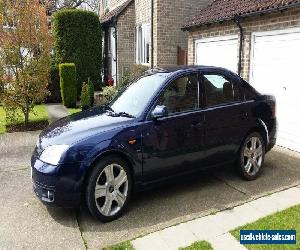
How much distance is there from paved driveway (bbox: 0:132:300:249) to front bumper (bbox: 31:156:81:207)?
1.30 feet

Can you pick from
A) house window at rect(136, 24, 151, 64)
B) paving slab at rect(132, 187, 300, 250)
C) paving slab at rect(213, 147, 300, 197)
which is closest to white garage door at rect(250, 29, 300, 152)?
paving slab at rect(213, 147, 300, 197)

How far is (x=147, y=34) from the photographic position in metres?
15.6

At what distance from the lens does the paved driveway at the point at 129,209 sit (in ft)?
14.1

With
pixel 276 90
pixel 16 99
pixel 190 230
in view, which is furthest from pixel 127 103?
pixel 16 99

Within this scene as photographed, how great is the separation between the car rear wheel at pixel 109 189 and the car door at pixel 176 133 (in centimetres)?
34

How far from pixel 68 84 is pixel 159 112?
10314mm

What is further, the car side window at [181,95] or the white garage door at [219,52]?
the white garage door at [219,52]

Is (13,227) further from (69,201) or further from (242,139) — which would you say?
(242,139)

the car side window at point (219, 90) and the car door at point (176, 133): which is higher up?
the car side window at point (219, 90)

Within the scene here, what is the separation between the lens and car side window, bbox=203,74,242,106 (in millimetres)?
5535

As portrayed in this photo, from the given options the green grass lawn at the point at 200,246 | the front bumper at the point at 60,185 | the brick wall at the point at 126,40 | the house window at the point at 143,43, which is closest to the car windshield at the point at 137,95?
the front bumper at the point at 60,185

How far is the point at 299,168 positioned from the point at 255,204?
6.68ft

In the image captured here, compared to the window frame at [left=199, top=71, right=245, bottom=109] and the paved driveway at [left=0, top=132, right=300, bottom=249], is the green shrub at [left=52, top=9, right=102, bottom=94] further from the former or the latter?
the window frame at [left=199, top=71, right=245, bottom=109]

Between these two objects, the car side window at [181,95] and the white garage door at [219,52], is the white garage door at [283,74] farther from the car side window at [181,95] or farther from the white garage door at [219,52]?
the car side window at [181,95]
